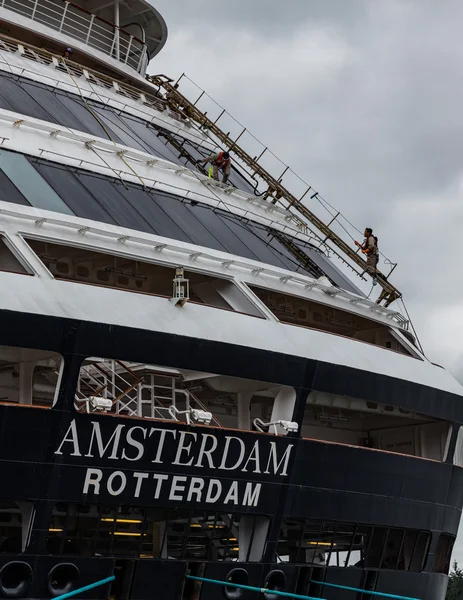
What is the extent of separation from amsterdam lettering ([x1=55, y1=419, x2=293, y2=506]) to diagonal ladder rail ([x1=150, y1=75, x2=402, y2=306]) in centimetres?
1122

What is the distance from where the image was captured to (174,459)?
18094 mm

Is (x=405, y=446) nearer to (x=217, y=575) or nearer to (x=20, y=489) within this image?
(x=217, y=575)

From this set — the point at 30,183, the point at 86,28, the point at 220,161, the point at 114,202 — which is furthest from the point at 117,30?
the point at 30,183

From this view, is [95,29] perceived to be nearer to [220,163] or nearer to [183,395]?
[220,163]

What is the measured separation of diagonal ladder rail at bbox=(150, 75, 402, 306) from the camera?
29.7 metres

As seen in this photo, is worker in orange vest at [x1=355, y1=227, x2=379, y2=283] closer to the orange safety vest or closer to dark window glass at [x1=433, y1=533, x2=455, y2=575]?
the orange safety vest

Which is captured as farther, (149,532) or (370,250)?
(370,250)

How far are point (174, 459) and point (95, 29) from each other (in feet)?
70.8

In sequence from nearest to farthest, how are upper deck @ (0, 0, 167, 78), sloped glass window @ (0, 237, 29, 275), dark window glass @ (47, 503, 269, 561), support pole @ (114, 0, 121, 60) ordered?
dark window glass @ (47, 503, 269, 561), sloped glass window @ (0, 237, 29, 275), upper deck @ (0, 0, 167, 78), support pole @ (114, 0, 121, 60)

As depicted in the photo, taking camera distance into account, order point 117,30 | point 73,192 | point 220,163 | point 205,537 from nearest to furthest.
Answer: point 205,537 < point 73,192 < point 220,163 < point 117,30

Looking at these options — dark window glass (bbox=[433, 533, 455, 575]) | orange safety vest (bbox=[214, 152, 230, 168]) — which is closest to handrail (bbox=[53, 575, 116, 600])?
dark window glass (bbox=[433, 533, 455, 575])

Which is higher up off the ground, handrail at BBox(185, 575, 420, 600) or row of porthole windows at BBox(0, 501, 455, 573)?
row of porthole windows at BBox(0, 501, 455, 573)

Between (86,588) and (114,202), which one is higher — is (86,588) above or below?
below

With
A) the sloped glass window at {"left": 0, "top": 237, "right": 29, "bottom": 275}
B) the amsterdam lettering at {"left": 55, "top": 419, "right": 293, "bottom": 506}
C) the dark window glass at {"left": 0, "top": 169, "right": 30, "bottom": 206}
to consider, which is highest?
the dark window glass at {"left": 0, "top": 169, "right": 30, "bottom": 206}
